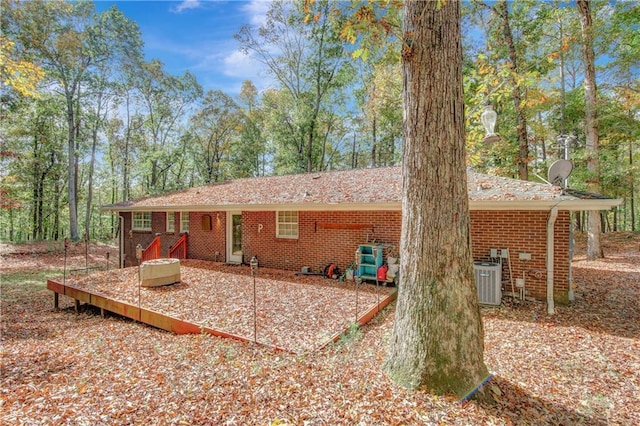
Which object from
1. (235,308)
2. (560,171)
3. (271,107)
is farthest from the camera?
(271,107)

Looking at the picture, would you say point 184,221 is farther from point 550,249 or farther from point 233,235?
point 550,249

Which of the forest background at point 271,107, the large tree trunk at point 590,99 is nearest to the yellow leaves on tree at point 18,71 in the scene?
the forest background at point 271,107

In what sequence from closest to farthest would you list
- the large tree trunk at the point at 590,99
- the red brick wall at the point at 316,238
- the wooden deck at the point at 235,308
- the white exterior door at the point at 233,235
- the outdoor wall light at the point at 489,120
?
1. the wooden deck at the point at 235,308
2. the outdoor wall light at the point at 489,120
3. the red brick wall at the point at 316,238
4. the large tree trunk at the point at 590,99
5. the white exterior door at the point at 233,235

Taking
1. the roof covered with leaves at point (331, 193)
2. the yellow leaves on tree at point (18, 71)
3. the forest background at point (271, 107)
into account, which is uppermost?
the forest background at point (271, 107)

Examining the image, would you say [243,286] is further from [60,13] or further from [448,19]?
[60,13]

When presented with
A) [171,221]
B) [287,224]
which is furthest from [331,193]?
[171,221]

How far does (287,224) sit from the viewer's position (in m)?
9.65

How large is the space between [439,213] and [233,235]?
896cm

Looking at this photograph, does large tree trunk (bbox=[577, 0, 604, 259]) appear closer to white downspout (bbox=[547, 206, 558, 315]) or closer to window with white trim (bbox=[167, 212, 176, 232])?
white downspout (bbox=[547, 206, 558, 315])

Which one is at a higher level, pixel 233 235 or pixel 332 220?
pixel 332 220

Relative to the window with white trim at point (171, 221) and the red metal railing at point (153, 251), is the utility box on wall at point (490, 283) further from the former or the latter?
the window with white trim at point (171, 221)

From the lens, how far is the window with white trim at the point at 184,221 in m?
11.8

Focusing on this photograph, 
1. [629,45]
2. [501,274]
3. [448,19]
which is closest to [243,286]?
[501,274]

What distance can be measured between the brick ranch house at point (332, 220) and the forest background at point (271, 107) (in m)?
6.27
